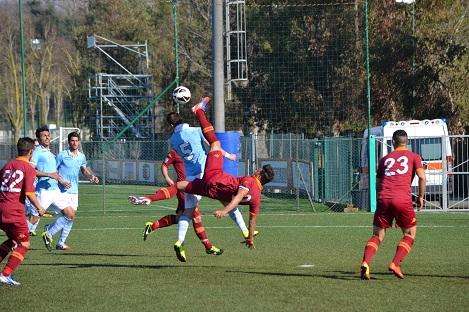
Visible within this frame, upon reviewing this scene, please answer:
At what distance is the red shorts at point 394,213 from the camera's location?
13.3 m

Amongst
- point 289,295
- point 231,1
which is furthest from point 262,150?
point 289,295

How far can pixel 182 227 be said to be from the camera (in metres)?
Answer: 15.2

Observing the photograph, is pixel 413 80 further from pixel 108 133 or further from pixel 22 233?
pixel 22 233

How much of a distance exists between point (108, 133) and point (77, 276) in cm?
3601

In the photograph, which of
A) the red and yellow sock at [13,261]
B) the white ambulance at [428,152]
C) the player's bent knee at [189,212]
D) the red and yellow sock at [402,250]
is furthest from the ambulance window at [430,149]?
the red and yellow sock at [13,261]

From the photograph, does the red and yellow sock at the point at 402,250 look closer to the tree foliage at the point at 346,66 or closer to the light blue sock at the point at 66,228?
the light blue sock at the point at 66,228

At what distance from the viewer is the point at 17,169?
13148 millimetres

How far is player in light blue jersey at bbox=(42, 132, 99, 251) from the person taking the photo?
58.7ft

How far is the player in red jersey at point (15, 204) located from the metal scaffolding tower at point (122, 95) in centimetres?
3141

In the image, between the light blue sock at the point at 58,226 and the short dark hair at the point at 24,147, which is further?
the light blue sock at the point at 58,226

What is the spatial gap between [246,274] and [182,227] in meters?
1.72

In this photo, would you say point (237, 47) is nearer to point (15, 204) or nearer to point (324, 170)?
point (324, 170)

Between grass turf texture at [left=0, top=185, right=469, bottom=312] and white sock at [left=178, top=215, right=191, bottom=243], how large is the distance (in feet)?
1.31

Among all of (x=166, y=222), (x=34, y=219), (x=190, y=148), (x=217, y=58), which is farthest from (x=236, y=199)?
(x=217, y=58)
